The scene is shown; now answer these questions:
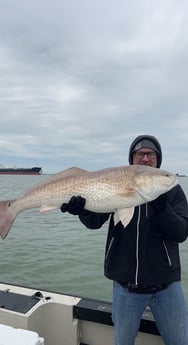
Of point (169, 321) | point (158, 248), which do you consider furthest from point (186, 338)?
point (158, 248)

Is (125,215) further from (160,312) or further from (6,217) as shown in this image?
(6,217)

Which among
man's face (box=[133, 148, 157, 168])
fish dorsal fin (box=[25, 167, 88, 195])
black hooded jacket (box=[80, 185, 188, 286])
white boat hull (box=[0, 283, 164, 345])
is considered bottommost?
white boat hull (box=[0, 283, 164, 345])

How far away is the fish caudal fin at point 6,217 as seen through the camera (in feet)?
9.78

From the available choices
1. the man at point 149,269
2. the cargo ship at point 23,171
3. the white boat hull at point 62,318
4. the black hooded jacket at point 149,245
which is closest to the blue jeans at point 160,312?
the man at point 149,269

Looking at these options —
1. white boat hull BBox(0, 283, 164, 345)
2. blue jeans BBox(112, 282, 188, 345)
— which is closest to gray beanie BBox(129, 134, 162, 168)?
blue jeans BBox(112, 282, 188, 345)

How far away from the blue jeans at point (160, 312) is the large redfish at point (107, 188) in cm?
63

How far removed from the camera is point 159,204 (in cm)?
261

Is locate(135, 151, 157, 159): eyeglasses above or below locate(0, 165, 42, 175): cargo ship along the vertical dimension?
below

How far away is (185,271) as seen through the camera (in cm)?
880

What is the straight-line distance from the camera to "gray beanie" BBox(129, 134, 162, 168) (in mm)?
2883

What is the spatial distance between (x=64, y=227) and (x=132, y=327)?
11896 mm

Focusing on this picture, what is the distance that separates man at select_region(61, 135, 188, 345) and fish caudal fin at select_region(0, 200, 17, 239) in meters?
0.55

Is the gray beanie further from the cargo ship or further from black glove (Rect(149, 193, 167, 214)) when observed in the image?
the cargo ship

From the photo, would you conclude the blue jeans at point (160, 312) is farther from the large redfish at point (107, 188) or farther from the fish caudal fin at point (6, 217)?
the fish caudal fin at point (6, 217)
